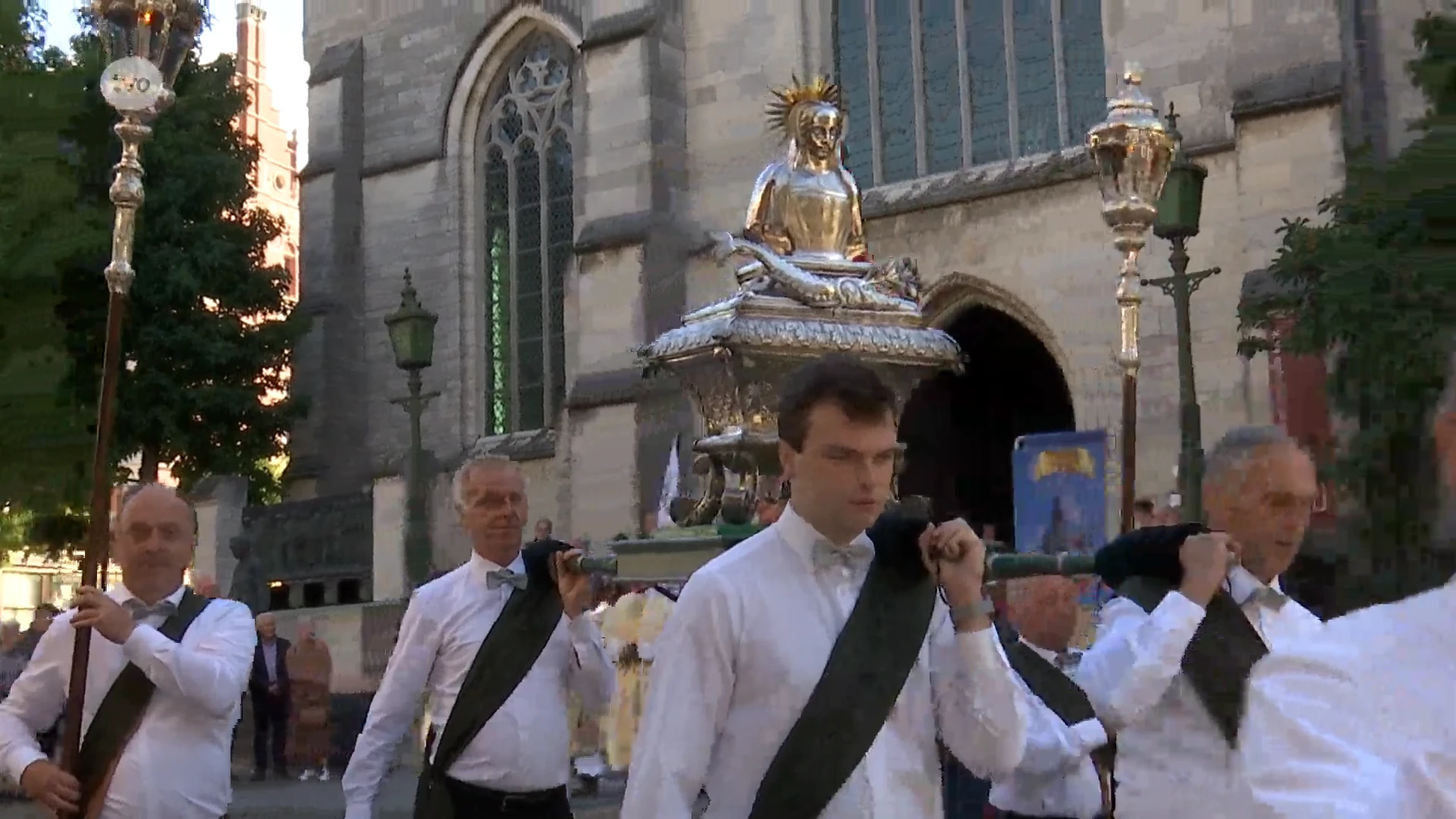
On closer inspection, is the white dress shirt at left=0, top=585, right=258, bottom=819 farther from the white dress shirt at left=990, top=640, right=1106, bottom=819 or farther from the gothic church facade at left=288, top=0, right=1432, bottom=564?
the gothic church facade at left=288, top=0, right=1432, bottom=564

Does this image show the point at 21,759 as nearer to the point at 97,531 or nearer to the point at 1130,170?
the point at 97,531

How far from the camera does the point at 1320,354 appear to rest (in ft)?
43.7

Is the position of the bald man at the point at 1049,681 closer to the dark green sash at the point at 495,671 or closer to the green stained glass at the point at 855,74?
the dark green sash at the point at 495,671

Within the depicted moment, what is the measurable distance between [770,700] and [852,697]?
0.50 feet

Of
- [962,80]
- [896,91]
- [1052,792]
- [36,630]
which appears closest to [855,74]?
[896,91]

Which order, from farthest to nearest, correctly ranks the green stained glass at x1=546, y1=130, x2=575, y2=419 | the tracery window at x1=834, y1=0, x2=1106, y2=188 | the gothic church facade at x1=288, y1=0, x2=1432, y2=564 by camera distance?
the green stained glass at x1=546, y1=130, x2=575, y2=419 < the tracery window at x1=834, y1=0, x2=1106, y2=188 < the gothic church facade at x1=288, y1=0, x2=1432, y2=564

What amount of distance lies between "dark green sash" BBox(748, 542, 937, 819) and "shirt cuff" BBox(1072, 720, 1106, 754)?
123 centimetres

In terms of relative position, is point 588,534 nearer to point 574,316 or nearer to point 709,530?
point 574,316

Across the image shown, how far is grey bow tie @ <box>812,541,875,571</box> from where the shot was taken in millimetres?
2920

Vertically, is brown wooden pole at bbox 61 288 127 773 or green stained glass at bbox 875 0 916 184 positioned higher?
green stained glass at bbox 875 0 916 184

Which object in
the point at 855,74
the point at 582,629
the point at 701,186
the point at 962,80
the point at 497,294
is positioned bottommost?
the point at 582,629

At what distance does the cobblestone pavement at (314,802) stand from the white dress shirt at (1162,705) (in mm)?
5948

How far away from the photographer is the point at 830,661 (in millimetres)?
2797

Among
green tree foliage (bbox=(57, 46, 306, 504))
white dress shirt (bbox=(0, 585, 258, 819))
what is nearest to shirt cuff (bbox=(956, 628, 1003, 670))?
white dress shirt (bbox=(0, 585, 258, 819))
